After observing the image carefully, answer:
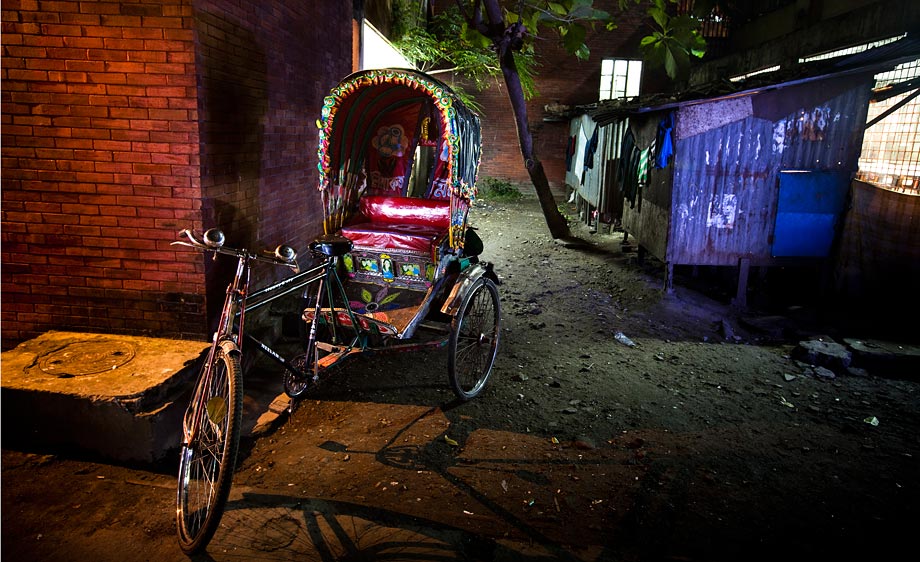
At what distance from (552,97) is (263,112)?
1568cm

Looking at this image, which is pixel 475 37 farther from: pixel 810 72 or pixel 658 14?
pixel 810 72

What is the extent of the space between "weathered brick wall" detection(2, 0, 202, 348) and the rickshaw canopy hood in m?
1.32

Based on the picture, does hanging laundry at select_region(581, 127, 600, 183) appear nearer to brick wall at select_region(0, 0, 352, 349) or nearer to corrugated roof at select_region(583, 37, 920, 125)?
corrugated roof at select_region(583, 37, 920, 125)

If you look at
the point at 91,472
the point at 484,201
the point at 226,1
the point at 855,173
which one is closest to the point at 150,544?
the point at 91,472

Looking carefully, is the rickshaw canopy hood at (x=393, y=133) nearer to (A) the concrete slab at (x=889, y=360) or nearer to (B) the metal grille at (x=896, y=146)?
(A) the concrete slab at (x=889, y=360)

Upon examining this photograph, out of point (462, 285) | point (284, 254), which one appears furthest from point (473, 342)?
point (284, 254)

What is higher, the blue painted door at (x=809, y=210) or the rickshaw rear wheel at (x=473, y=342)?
the blue painted door at (x=809, y=210)

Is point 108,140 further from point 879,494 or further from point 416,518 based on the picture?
point 879,494

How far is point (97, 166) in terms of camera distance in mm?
4426

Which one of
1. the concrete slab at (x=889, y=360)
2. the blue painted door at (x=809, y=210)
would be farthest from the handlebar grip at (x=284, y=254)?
the blue painted door at (x=809, y=210)

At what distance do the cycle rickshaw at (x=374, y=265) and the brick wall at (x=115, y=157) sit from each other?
2.65ft

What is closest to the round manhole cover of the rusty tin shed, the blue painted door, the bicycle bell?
the bicycle bell

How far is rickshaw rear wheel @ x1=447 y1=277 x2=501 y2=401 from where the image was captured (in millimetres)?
4746

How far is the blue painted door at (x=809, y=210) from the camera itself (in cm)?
798
